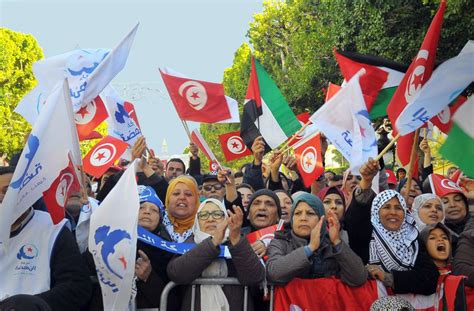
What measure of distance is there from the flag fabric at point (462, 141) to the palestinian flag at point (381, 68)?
43.2 inches

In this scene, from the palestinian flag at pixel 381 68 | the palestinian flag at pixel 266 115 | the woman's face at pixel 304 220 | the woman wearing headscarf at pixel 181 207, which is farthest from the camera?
the palestinian flag at pixel 266 115

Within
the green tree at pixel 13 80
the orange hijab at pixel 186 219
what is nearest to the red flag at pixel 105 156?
the orange hijab at pixel 186 219

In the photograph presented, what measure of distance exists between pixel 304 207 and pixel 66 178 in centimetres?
172

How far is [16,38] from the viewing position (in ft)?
162

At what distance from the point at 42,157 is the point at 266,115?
4.98 meters

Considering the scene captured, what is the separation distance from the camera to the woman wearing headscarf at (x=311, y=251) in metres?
6.21

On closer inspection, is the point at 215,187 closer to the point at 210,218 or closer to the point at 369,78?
the point at 369,78

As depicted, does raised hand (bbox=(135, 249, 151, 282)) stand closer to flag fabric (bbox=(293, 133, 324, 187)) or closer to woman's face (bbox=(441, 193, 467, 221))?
woman's face (bbox=(441, 193, 467, 221))

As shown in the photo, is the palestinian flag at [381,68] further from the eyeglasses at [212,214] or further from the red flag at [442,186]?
the eyeglasses at [212,214]

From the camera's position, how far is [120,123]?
905cm

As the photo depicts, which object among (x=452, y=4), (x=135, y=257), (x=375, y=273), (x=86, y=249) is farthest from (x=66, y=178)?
(x=452, y=4)

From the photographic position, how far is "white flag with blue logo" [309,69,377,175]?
8.09 meters

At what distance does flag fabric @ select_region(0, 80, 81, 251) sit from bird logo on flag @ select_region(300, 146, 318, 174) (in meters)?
3.58

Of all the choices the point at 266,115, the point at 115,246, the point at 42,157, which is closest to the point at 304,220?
the point at 115,246
